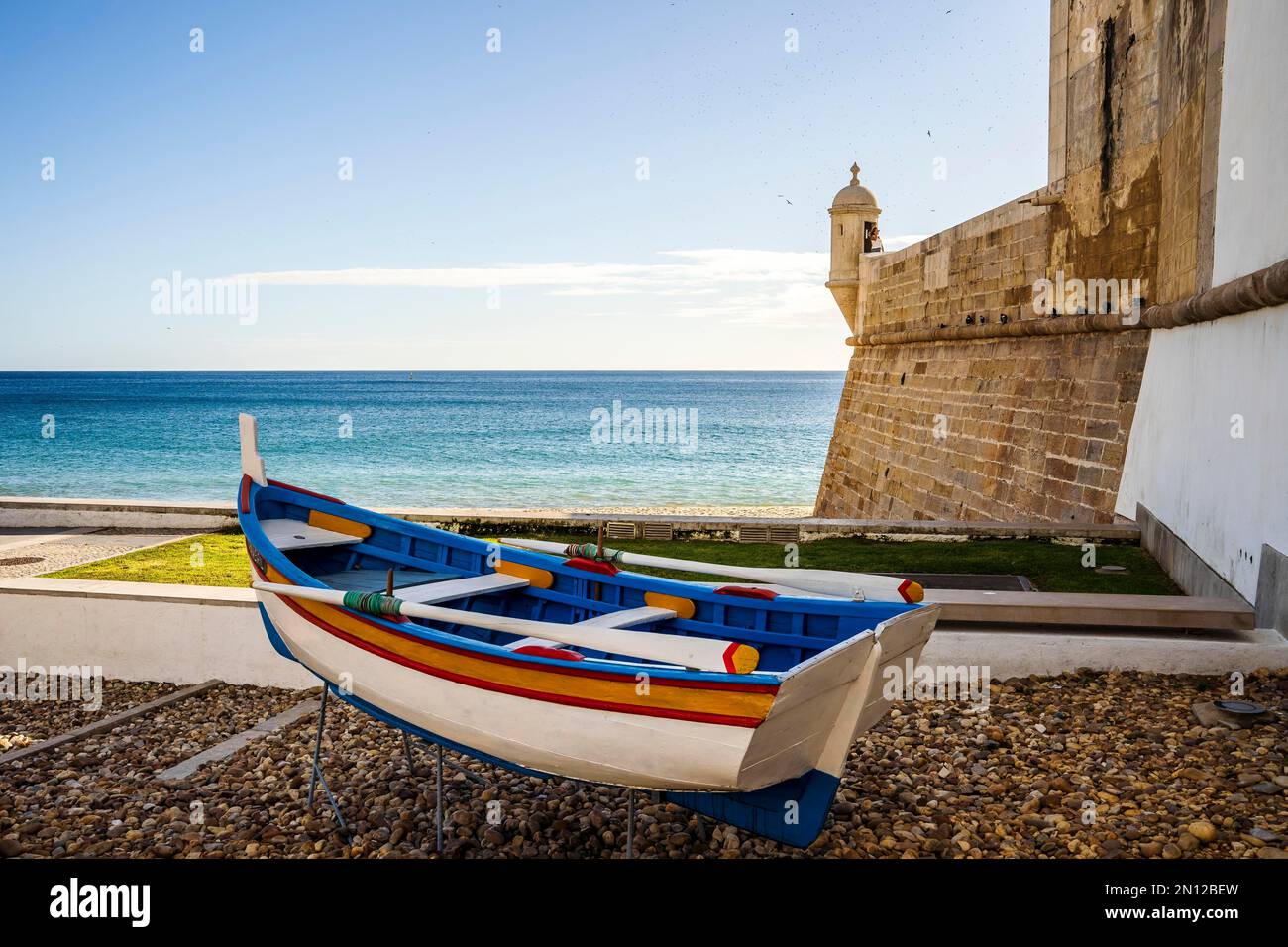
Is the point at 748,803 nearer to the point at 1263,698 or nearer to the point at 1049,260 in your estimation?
the point at 1263,698

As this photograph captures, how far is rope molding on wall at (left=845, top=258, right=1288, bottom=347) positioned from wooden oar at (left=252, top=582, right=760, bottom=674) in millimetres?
4146

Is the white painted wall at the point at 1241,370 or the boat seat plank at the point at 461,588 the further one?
the white painted wall at the point at 1241,370

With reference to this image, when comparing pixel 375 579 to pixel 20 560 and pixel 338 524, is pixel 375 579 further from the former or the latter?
pixel 20 560

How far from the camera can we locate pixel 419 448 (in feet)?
165

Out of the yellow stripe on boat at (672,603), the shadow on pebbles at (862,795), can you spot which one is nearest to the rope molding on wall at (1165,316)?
the shadow on pebbles at (862,795)

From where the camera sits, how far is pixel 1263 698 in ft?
17.9

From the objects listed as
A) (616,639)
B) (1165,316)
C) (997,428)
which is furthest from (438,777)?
(997,428)

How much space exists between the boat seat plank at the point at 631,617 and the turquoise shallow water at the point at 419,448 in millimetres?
26274

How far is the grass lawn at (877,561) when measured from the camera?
7.75 m

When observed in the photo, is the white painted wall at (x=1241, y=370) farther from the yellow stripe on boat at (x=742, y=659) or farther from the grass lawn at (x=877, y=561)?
the yellow stripe on boat at (x=742, y=659)

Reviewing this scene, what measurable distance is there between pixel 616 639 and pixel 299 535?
105 inches

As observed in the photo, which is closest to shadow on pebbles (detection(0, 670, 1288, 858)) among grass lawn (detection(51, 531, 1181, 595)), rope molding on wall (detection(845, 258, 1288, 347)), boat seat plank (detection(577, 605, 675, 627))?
boat seat plank (detection(577, 605, 675, 627))

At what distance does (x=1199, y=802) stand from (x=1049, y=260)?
28.5 ft
